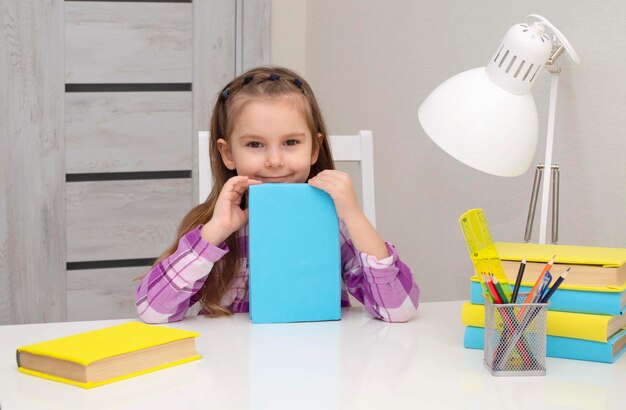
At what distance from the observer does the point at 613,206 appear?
1.45 meters

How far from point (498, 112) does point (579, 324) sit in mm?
292

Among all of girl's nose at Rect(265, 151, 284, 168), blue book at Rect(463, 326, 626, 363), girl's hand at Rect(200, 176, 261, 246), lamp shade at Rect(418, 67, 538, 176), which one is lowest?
blue book at Rect(463, 326, 626, 363)

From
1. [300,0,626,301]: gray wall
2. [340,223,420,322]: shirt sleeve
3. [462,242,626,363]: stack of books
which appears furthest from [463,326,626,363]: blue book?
[300,0,626,301]: gray wall

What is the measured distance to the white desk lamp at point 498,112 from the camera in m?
1.19

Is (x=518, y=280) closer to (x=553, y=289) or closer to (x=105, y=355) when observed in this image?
(x=553, y=289)

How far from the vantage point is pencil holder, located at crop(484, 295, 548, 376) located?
3.48 feet

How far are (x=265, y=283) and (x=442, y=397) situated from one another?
0.40m

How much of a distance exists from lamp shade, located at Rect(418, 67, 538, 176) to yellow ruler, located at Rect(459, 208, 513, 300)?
8 centimetres

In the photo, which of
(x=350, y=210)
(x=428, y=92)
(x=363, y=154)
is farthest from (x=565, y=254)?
(x=428, y=92)

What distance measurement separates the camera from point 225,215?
1.39 metres

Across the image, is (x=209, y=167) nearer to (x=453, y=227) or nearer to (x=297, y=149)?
(x=297, y=149)

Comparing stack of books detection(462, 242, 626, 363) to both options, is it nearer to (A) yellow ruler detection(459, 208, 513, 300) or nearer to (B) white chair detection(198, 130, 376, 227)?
(A) yellow ruler detection(459, 208, 513, 300)

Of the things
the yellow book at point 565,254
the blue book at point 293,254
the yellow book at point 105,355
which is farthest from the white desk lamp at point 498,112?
the yellow book at point 105,355

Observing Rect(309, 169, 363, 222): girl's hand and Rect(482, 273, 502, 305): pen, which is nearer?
Rect(482, 273, 502, 305): pen
